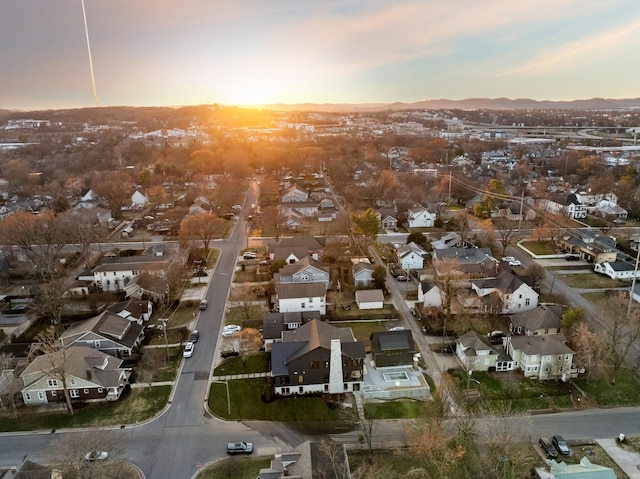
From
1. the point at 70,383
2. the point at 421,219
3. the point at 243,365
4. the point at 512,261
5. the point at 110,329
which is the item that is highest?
the point at 421,219

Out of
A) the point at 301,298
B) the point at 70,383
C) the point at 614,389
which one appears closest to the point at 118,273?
the point at 70,383

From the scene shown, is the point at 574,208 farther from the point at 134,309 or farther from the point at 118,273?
the point at 118,273

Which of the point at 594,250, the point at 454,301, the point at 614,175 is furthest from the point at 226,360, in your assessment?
the point at 614,175

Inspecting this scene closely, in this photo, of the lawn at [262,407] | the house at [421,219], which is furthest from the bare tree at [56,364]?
the house at [421,219]

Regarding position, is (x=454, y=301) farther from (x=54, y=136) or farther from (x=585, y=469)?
(x=54, y=136)

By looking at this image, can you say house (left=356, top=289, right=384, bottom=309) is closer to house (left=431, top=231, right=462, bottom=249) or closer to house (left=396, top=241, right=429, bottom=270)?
house (left=396, top=241, right=429, bottom=270)
